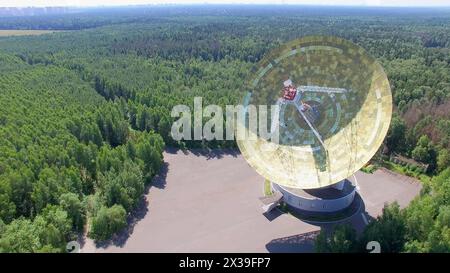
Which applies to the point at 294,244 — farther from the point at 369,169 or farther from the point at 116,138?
the point at 116,138

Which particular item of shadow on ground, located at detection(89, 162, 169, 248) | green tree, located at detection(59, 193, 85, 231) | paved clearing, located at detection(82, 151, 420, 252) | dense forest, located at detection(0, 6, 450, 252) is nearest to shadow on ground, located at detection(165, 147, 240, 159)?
dense forest, located at detection(0, 6, 450, 252)

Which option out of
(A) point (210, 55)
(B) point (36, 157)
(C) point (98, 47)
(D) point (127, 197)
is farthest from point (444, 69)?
(C) point (98, 47)

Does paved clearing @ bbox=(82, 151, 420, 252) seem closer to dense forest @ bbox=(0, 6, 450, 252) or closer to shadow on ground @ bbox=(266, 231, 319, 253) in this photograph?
shadow on ground @ bbox=(266, 231, 319, 253)

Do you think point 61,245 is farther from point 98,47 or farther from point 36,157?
point 98,47

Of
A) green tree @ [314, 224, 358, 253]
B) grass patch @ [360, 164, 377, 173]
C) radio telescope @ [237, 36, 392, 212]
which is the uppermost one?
radio telescope @ [237, 36, 392, 212]

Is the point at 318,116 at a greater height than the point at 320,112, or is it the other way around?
the point at 320,112

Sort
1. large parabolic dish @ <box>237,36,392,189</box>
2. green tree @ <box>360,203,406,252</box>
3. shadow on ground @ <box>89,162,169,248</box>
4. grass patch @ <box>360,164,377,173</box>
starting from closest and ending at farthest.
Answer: green tree @ <box>360,203,406,252</box>
large parabolic dish @ <box>237,36,392,189</box>
shadow on ground @ <box>89,162,169,248</box>
grass patch @ <box>360,164,377,173</box>

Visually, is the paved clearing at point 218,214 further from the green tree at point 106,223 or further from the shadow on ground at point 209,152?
the shadow on ground at point 209,152

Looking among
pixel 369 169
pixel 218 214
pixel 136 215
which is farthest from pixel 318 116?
pixel 136 215
